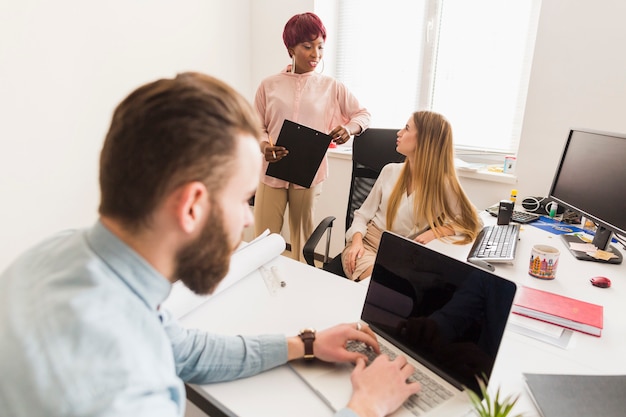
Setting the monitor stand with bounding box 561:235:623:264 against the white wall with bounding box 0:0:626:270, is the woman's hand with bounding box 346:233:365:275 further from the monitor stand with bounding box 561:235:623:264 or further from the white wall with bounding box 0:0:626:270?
the white wall with bounding box 0:0:626:270

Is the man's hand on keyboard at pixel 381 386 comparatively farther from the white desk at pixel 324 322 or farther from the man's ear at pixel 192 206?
the man's ear at pixel 192 206

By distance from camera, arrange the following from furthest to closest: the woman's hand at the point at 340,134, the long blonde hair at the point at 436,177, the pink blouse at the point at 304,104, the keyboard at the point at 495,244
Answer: the pink blouse at the point at 304,104 → the woman's hand at the point at 340,134 → the long blonde hair at the point at 436,177 → the keyboard at the point at 495,244

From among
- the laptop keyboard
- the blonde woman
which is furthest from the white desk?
the blonde woman

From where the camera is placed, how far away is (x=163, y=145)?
571 millimetres

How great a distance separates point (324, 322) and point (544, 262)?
782 mm

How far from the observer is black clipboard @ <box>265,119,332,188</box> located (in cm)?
206

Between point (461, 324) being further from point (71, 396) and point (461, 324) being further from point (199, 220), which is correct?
point (71, 396)

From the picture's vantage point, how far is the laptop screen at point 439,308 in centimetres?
79

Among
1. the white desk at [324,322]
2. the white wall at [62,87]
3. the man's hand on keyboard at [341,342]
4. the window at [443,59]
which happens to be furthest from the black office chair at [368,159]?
the white wall at [62,87]

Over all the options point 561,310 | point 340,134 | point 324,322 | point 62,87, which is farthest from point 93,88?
point 561,310

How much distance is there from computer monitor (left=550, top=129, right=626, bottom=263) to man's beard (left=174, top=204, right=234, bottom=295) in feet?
4.62

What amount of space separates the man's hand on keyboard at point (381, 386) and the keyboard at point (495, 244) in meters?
0.75

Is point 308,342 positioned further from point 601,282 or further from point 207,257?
point 601,282

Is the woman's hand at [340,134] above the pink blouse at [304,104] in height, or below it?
below
